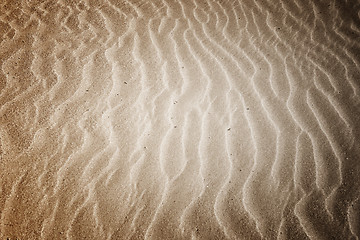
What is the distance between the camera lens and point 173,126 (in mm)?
2750

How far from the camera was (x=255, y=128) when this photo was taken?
2.77 m

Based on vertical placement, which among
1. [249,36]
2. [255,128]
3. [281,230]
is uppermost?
[249,36]

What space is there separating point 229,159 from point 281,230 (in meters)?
0.78

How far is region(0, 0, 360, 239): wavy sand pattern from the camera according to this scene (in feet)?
7.32

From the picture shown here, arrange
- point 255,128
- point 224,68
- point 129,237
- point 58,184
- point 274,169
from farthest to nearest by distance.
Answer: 1. point 224,68
2. point 255,128
3. point 274,169
4. point 58,184
5. point 129,237

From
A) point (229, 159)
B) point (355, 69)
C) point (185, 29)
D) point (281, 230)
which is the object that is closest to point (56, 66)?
point (185, 29)

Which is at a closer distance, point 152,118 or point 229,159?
point 229,159

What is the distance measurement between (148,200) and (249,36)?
111 inches

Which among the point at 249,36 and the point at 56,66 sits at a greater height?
the point at 56,66

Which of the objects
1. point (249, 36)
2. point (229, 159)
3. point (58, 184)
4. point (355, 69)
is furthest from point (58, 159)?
point (355, 69)

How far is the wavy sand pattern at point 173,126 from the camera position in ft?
7.32

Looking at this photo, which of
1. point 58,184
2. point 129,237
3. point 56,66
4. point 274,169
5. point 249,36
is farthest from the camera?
point 249,36

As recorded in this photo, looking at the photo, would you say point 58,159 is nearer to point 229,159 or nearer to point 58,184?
point 58,184

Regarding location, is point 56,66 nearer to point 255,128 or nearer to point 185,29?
point 185,29
